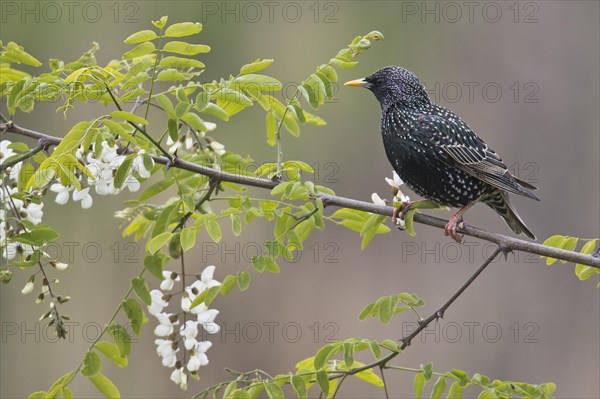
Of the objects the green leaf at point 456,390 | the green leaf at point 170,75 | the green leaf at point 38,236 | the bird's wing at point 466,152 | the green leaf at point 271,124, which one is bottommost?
the green leaf at point 456,390

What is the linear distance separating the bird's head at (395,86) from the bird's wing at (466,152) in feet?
0.48

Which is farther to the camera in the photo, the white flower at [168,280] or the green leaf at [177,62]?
the white flower at [168,280]

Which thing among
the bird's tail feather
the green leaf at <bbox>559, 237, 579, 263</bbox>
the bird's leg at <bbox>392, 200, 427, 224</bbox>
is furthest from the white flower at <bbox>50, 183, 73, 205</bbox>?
the bird's tail feather

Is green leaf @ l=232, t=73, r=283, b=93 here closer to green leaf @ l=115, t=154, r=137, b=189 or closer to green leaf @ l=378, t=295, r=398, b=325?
green leaf @ l=115, t=154, r=137, b=189

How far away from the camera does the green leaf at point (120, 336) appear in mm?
2863

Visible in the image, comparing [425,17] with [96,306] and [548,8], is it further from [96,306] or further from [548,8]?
[96,306]

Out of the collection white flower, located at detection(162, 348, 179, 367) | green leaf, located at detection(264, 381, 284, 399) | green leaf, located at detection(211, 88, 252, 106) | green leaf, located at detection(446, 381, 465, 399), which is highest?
green leaf, located at detection(211, 88, 252, 106)

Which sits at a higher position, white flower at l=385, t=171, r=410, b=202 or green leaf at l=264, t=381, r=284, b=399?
white flower at l=385, t=171, r=410, b=202

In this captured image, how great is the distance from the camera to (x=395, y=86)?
3.92m

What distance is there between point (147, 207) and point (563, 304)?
4.49 m

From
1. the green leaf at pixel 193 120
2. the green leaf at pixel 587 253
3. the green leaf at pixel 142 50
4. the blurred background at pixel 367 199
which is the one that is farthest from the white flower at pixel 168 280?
the blurred background at pixel 367 199

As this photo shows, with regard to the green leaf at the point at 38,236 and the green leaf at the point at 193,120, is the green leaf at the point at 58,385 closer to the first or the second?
the green leaf at the point at 38,236

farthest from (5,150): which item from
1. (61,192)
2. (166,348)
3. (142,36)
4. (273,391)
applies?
(273,391)

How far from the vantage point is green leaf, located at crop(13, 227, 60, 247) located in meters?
2.67
